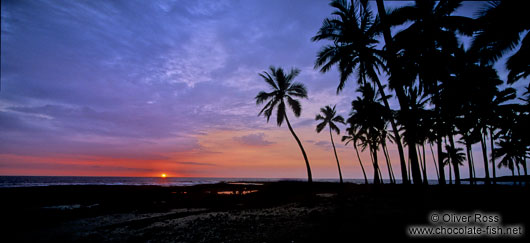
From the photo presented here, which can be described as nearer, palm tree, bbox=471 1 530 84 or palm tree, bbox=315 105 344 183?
palm tree, bbox=471 1 530 84

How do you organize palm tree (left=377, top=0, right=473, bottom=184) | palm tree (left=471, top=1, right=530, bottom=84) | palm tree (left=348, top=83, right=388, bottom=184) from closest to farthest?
palm tree (left=471, top=1, right=530, bottom=84)
palm tree (left=377, top=0, right=473, bottom=184)
palm tree (left=348, top=83, right=388, bottom=184)

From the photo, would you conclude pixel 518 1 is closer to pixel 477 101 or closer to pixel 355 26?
pixel 355 26

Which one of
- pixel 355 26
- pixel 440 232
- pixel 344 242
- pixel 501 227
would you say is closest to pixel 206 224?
pixel 344 242

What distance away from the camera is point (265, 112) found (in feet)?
82.9

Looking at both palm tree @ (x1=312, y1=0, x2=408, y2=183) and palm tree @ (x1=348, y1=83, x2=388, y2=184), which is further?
palm tree @ (x1=348, y1=83, x2=388, y2=184)

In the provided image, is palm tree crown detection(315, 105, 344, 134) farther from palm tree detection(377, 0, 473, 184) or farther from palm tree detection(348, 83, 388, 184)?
palm tree detection(377, 0, 473, 184)

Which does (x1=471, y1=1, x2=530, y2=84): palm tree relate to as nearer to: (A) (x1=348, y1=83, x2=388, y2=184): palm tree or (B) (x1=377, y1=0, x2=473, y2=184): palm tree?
(B) (x1=377, y1=0, x2=473, y2=184): palm tree

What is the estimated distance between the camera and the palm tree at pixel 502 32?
737 cm

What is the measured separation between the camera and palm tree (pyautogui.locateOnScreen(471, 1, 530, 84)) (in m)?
7.37

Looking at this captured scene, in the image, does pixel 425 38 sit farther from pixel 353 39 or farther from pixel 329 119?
pixel 329 119

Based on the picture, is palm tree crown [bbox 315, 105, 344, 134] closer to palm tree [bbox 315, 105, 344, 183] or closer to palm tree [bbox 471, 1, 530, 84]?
palm tree [bbox 315, 105, 344, 183]

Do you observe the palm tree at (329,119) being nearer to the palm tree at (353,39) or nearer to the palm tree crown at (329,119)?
the palm tree crown at (329,119)

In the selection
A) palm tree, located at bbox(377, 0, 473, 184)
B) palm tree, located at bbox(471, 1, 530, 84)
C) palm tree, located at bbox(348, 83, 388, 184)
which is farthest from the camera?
palm tree, located at bbox(348, 83, 388, 184)

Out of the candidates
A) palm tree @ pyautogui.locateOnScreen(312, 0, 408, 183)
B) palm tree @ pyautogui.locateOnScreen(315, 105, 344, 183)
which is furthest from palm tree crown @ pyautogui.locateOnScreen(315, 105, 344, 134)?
palm tree @ pyautogui.locateOnScreen(312, 0, 408, 183)
